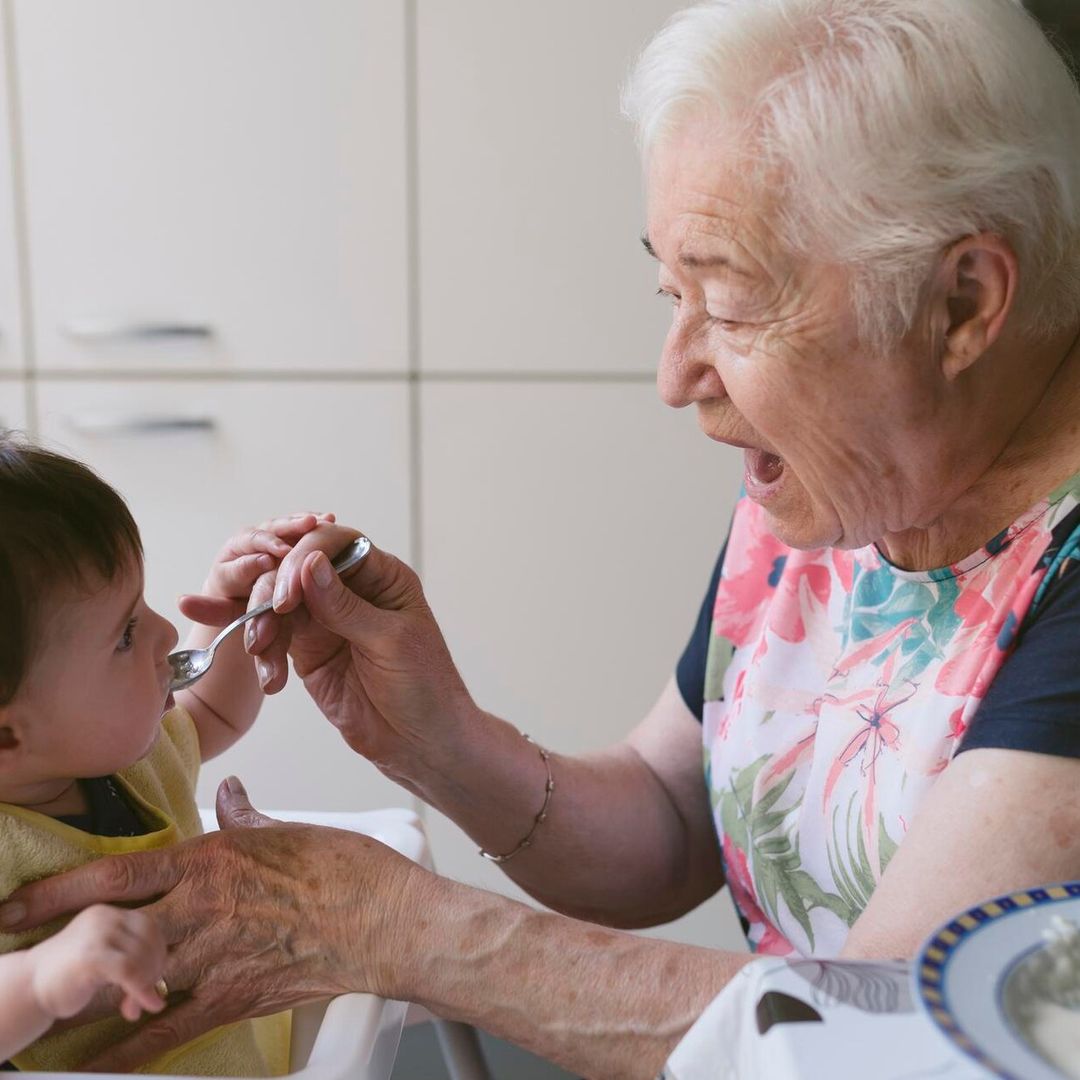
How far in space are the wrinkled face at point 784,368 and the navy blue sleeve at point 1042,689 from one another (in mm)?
138

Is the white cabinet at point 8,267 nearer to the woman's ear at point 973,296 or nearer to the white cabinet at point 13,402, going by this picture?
the white cabinet at point 13,402

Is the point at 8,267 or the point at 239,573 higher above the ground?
the point at 8,267

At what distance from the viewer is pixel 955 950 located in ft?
1.70

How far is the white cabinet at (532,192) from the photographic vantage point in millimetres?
2078

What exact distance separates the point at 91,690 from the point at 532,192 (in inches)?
56.9

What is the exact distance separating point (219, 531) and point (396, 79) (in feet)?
2.59

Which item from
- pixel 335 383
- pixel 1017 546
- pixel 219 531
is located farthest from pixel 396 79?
pixel 1017 546

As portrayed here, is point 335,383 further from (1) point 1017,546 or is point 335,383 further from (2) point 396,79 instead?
(1) point 1017,546

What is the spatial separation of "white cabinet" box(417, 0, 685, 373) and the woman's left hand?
138 centimetres

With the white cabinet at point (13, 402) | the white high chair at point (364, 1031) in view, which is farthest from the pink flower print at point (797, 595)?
the white cabinet at point (13, 402)

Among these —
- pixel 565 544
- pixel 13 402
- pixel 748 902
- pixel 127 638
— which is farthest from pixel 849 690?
pixel 13 402

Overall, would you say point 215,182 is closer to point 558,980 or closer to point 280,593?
point 280,593

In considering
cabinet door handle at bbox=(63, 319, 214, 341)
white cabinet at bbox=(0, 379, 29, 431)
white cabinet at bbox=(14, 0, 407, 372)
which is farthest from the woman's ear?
white cabinet at bbox=(0, 379, 29, 431)

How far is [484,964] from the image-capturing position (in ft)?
2.85
